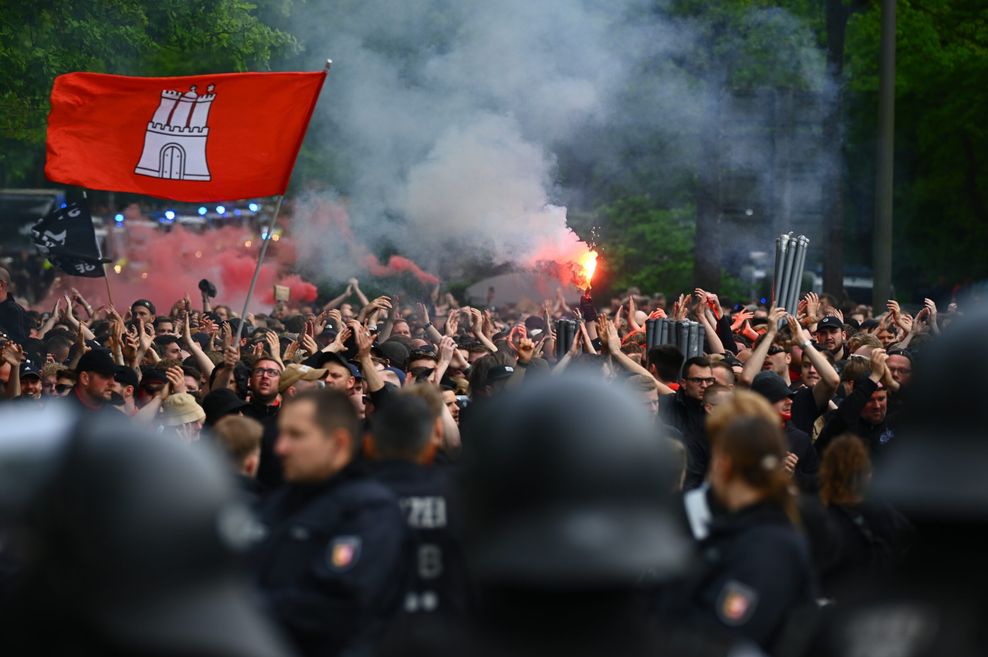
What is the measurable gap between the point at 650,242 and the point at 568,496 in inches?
876

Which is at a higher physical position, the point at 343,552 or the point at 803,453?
the point at 803,453

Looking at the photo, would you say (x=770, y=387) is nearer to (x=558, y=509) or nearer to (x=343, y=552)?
(x=343, y=552)

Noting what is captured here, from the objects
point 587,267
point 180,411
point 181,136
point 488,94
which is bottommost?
point 180,411

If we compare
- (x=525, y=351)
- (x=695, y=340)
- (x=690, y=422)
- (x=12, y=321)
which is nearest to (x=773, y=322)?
(x=695, y=340)

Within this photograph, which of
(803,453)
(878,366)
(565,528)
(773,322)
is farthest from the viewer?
(773,322)

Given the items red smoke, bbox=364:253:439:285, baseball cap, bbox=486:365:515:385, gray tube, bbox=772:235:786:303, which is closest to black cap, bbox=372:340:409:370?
baseball cap, bbox=486:365:515:385

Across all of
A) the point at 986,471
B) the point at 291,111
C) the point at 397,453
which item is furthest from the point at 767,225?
the point at 986,471

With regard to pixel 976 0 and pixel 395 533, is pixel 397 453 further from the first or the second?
pixel 976 0

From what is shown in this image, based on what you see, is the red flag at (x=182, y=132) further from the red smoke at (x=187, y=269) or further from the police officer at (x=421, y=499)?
the red smoke at (x=187, y=269)

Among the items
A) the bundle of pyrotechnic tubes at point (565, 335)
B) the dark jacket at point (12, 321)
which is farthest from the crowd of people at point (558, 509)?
the dark jacket at point (12, 321)

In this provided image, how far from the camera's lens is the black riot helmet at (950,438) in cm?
242

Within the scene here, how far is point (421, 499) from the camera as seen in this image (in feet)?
14.9

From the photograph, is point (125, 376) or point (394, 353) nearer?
point (125, 376)

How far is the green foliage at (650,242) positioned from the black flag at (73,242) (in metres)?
10.5
